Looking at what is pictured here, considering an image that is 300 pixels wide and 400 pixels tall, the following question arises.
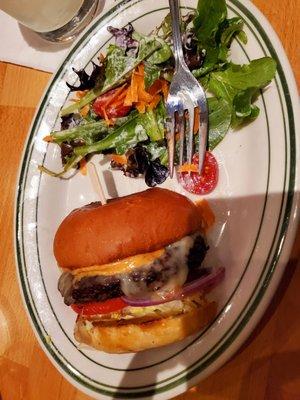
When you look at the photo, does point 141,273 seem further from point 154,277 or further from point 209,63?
point 209,63

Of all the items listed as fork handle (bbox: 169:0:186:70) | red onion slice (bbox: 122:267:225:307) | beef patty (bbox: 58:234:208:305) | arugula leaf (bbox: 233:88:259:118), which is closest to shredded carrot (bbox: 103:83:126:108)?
fork handle (bbox: 169:0:186:70)

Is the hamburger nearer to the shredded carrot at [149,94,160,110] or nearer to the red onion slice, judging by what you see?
the red onion slice

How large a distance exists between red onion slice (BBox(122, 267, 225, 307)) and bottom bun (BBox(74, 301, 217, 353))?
0.04m

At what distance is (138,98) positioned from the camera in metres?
1.65

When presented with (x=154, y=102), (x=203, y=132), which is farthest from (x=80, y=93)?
(x=203, y=132)

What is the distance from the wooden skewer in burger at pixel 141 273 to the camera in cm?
139

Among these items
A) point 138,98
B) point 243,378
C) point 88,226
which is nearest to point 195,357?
point 243,378

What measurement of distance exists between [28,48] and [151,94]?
1.86 feet

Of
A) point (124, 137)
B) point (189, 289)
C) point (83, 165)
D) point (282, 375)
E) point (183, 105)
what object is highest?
point (183, 105)

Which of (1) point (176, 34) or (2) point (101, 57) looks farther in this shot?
(2) point (101, 57)

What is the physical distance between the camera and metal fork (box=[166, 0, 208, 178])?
1.52 meters

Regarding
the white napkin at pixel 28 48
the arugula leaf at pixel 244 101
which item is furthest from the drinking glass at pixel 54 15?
the arugula leaf at pixel 244 101

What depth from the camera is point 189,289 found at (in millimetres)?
1407

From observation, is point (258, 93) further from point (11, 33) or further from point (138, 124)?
point (11, 33)
